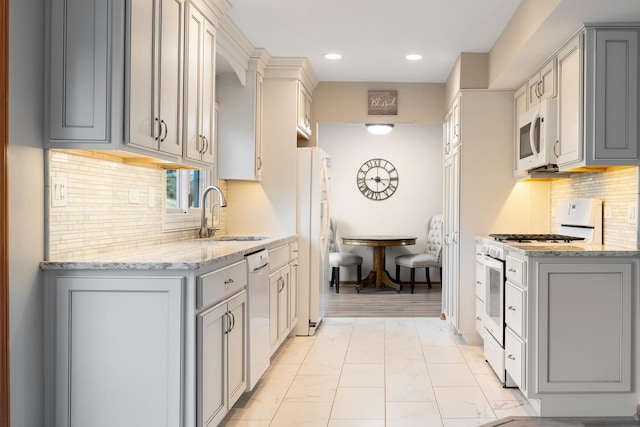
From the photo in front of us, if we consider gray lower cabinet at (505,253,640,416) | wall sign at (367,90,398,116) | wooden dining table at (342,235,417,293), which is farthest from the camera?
wooden dining table at (342,235,417,293)

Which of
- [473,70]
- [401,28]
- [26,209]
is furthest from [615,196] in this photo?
[26,209]

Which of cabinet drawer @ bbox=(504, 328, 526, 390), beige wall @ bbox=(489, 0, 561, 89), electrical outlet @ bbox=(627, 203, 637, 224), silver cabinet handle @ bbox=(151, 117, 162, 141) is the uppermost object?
beige wall @ bbox=(489, 0, 561, 89)

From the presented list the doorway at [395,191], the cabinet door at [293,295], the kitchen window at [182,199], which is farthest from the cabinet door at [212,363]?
the doorway at [395,191]

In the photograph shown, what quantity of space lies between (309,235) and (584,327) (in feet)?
8.41

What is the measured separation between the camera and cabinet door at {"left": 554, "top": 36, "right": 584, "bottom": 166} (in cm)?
326

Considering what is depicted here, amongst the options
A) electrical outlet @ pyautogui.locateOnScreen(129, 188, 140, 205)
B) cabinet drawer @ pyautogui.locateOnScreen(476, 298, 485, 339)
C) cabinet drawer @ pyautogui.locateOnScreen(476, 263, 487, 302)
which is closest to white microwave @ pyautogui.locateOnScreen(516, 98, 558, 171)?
cabinet drawer @ pyautogui.locateOnScreen(476, 263, 487, 302)

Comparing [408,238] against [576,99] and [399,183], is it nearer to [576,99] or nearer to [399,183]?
[399,183]

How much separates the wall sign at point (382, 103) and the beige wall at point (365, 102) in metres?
0.04

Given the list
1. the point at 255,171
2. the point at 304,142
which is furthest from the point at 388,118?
the point at 255,171

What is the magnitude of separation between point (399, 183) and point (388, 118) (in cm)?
272

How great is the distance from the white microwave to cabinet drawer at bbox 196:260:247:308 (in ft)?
6.64

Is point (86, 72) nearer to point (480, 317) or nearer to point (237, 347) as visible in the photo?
point (237, 347)

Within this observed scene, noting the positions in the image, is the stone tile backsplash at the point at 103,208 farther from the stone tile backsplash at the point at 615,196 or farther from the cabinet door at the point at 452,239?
the stone tile backsplash at the point at 615,196

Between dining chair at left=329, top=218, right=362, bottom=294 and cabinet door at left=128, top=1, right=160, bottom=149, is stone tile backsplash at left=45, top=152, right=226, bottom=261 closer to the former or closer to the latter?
cabinet door at left=128, top=1, right=160, bottom=149
